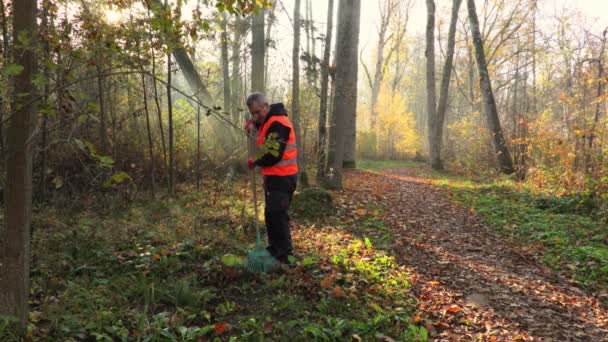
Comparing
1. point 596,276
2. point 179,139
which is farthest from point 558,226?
point 179,139

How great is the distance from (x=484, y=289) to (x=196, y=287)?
3392 millimetres

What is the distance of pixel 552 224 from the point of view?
715cm

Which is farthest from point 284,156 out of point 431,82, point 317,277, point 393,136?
point 393,136

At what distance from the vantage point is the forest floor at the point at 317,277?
11.1 ft

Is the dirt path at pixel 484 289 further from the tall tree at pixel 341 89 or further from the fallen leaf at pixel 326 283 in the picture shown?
the tall tree at pixel 341 89

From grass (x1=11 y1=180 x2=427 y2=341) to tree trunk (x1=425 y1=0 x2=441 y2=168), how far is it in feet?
40.1

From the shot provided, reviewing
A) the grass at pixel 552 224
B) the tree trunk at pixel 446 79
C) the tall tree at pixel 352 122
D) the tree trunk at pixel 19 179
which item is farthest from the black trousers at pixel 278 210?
the tree trunk at pixel 446 79

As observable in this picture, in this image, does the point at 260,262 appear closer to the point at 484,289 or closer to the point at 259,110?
the point at 259,110

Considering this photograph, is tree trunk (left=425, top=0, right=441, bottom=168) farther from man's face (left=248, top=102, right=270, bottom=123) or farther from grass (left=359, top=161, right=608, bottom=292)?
man's face (left=248, top=102, right=270, bottom=123)

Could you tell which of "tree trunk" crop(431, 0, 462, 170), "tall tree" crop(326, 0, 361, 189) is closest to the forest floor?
"tall tree" crop(326, 0, 361, 189)

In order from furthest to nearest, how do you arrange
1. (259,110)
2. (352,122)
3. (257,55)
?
(352,122)
(257,55)
(259,110)

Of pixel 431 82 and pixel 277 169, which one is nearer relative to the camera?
pixel 277 169

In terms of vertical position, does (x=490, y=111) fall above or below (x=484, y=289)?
above

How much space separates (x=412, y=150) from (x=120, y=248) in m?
25.9
